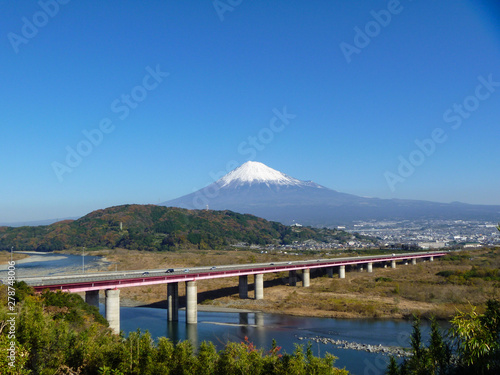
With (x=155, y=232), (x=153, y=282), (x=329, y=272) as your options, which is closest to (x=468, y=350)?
(x=153, y=282)

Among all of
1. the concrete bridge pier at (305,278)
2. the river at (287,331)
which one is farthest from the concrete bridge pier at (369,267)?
the river at (287,331)

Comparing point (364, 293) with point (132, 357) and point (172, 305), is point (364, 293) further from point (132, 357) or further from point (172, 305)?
point (132, 357)

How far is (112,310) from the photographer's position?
37031mm

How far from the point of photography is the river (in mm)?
30062

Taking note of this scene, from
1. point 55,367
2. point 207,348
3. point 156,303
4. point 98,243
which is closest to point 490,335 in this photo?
point 207,348

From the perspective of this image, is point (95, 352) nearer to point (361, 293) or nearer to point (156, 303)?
point (156, 303)

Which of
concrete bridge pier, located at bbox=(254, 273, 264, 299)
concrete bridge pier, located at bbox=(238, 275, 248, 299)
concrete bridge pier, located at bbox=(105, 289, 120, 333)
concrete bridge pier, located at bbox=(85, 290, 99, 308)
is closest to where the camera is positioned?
concrete bridge pier, located at bbox=(105, 289, 120, 333)

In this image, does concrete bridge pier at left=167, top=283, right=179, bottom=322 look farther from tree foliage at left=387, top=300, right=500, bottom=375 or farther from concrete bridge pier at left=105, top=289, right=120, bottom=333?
tree foliage at left=387, top=300, right=500, bottom=375

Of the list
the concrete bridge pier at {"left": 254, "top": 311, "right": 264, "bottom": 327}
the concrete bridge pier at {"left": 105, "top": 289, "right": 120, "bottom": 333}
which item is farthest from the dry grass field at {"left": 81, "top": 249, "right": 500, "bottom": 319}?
the concrete bridge pier at {"left": 105, "top": 289, "right": 120, "bottom": 333}

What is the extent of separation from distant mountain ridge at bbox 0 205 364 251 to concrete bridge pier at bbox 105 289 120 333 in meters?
82.8

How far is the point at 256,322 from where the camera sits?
137 feet

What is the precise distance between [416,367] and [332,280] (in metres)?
48.1

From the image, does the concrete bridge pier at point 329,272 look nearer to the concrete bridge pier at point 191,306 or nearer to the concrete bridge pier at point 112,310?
the concrete bridge pier at point 191,306

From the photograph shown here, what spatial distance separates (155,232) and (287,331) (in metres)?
110
